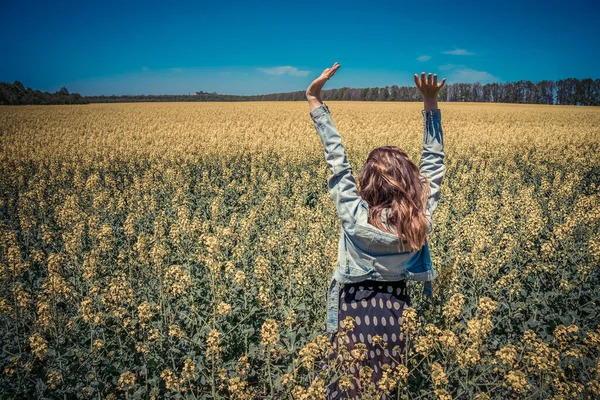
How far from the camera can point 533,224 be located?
621 cm

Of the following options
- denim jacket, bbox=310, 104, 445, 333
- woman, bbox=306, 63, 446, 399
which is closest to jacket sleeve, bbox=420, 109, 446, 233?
woman, bbox=306, 63, 446, 399

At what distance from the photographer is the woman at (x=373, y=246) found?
2.52 meters

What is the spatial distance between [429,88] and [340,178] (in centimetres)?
112

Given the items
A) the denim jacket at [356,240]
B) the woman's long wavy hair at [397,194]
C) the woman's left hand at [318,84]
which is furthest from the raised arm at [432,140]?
the woman's left hand at [318,84]

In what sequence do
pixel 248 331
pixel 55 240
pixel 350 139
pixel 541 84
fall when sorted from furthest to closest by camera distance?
pixel 541 84 → pixel 350 139 → pixel 55 240 → pixel 248 331

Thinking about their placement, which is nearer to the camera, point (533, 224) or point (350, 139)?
point (533, 224)

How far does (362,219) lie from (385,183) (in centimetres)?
30

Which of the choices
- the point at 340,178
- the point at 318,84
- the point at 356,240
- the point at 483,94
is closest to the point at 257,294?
the point at 356,240

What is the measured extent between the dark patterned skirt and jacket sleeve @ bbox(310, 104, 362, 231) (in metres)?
0.61

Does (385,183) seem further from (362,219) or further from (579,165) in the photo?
(579,165)

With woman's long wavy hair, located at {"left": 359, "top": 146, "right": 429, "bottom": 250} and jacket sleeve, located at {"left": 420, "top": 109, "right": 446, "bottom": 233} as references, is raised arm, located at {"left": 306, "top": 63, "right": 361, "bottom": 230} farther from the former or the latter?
jacket sleeve, located at {"left": 420, "top": 109, "right": 446, "bottom": 233}

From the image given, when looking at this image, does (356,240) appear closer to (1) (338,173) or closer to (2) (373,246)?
(2) (373,246)

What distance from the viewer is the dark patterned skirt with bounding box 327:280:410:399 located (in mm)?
2775

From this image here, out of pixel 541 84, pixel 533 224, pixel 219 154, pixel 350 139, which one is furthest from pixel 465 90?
pixel 533 224
